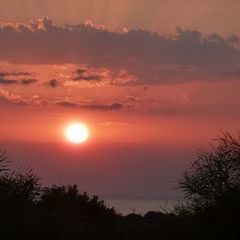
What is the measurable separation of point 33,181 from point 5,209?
8679 mm

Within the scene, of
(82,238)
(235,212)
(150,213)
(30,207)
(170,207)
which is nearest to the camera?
(235,212)

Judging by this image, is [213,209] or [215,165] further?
[215,165]

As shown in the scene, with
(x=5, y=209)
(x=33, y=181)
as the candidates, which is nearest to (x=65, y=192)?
(x=33, y=181)

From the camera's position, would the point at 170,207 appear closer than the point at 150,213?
Yes

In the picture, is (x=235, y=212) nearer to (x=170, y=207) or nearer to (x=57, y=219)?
(x=57, y=219)

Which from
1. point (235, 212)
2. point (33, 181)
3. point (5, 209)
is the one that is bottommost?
point (235, 212)

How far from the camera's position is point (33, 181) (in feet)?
164

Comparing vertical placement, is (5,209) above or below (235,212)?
above

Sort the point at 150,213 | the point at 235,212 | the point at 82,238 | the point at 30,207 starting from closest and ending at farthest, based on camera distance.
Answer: the point at 235,212
the point at 82,238
the point at 30,207
the point at 150,213

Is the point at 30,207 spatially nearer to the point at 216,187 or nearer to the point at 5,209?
the point at 5,209

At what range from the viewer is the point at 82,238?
4088 cm

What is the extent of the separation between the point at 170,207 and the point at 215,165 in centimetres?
690

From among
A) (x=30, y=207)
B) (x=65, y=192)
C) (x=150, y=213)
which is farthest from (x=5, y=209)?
(x=150, y=213)

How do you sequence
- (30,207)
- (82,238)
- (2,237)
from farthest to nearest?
(30,207)
(82,238)
(2,237)
